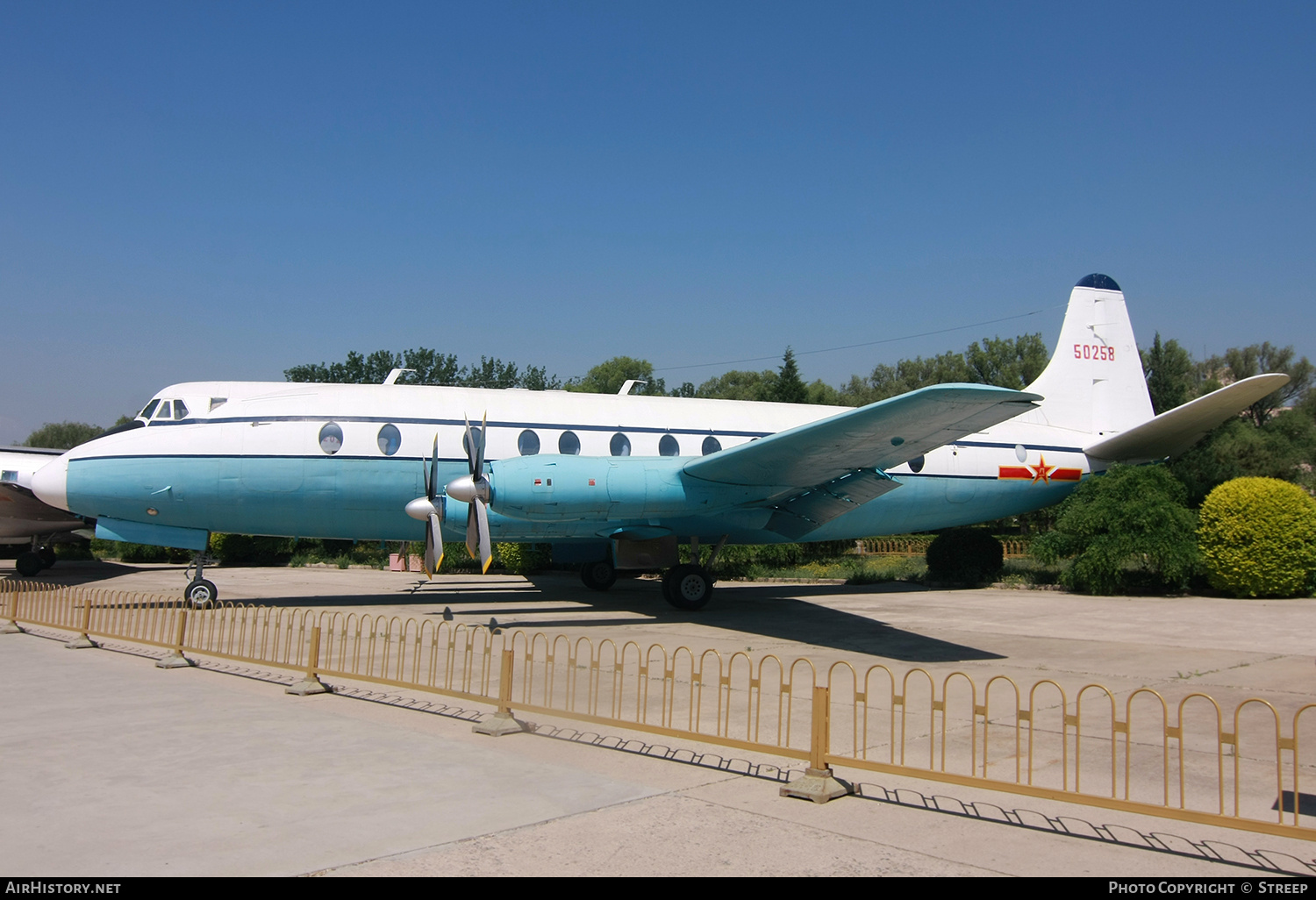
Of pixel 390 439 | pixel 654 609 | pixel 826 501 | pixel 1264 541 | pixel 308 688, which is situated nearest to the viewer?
pixel 308 688

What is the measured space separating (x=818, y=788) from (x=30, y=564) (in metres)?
26.7

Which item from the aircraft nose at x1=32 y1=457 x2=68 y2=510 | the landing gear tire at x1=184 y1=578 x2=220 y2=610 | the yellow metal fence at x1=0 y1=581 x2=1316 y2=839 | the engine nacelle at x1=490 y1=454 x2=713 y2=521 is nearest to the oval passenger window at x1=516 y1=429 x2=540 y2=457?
the engine nacelle at x1=490 y1=454 x2=713 y2=521

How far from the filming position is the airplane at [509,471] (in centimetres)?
1297

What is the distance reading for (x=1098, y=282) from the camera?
20.7 meters

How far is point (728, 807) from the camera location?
540 centimetres

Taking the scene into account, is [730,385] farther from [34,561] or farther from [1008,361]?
[34,561]

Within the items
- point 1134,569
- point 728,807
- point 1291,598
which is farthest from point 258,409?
point 1291,598

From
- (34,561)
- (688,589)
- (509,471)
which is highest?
(509,471)

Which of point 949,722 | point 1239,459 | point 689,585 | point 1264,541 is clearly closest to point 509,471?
point 689,585

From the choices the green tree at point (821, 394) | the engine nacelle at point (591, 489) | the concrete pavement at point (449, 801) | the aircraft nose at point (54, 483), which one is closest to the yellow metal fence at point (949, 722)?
the concrete pavement at point (449, 801)

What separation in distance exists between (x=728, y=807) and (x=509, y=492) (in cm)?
785

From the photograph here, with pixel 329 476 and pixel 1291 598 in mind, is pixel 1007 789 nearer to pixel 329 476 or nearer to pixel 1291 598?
pixel 329 476

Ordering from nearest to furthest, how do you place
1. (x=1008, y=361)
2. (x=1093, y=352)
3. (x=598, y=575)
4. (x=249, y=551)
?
(x=598, y=575)
(x=1093, y=352)
(x=249, y=551)
(x=1008, y=361)

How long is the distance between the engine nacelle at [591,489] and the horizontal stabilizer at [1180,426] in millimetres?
10089
